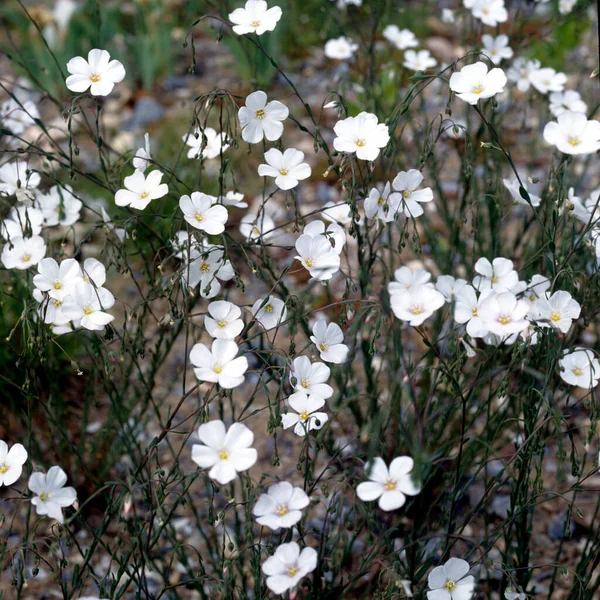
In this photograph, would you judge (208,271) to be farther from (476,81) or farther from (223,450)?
(476,81)

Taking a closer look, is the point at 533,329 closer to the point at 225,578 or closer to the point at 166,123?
the point at 225,578

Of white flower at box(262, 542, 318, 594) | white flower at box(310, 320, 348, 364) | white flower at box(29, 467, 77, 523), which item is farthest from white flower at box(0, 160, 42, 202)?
white flower at box(262, 542, 318, 594)

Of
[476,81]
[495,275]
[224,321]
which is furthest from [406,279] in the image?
[476,81]

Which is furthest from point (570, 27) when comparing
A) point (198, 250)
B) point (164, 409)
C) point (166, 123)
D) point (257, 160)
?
point (198, 250)

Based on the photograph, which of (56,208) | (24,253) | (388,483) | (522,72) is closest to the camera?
(388,483)

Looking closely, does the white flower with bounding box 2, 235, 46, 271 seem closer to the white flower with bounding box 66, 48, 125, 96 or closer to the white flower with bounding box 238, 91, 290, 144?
the white flower with bounding box 66, 48, 125, 96

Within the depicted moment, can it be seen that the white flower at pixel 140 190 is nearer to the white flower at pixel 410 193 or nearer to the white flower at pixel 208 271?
the white flower at pixel 208 271

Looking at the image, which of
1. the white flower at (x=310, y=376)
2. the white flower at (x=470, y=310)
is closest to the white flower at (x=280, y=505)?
the white flower at (x=310, y=376)
